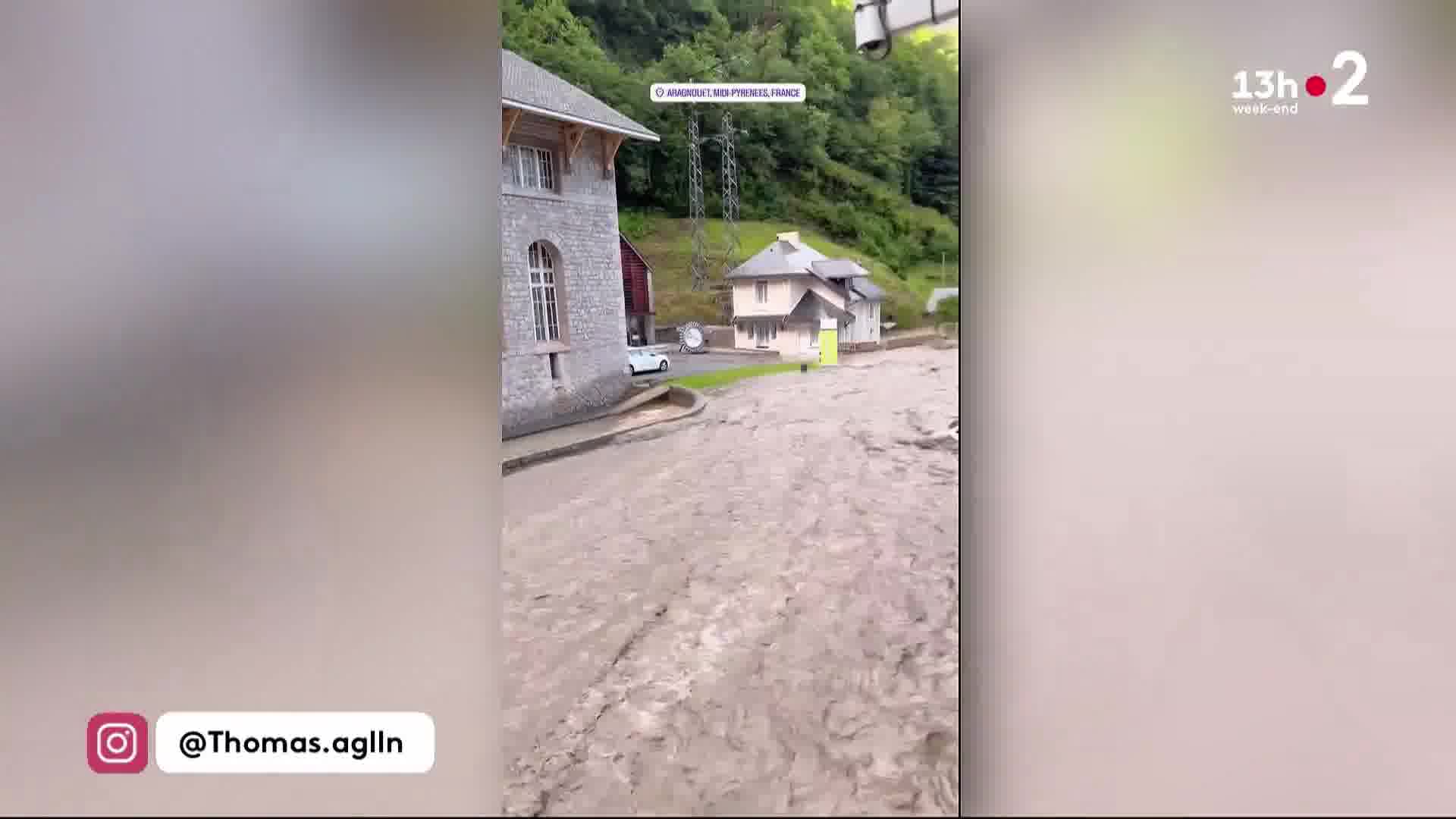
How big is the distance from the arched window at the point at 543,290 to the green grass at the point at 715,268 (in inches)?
7.9

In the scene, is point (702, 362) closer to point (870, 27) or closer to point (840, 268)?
point (840, 268)

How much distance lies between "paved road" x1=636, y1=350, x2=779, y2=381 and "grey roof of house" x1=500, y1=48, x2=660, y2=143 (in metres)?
0.50

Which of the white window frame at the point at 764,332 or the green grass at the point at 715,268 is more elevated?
the green grass at the point at 715,268

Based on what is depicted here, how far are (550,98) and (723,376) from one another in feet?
2.43

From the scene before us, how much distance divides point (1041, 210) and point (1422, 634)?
4.24 feet

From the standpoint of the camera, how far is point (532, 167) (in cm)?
185

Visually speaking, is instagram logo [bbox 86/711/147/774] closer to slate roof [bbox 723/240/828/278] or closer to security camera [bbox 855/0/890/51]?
slate roof [bbox 723/240/828/278]

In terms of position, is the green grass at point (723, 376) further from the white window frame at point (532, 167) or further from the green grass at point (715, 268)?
the white window frame at point (532, 167)

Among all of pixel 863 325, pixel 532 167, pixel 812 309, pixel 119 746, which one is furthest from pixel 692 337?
pixel 119 746

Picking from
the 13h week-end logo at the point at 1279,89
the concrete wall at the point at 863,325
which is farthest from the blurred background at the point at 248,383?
the 13h week-end logo at the point at 1279,89

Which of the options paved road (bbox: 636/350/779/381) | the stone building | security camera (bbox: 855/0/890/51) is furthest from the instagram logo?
security camera (bbox: 855/0/890/51)

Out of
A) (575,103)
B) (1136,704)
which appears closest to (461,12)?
(575,103)

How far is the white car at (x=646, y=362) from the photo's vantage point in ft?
6.16

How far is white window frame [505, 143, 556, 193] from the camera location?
184cm
